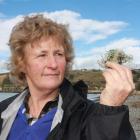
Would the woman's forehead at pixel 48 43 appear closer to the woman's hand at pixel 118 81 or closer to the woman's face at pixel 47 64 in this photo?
the woman's face at pixel 47 64

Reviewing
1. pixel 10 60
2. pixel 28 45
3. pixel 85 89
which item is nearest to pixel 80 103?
pixel 85 89

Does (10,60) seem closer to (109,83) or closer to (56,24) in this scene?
(56,24)

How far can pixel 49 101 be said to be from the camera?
472cm

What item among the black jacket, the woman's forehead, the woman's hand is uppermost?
the woman's forehead

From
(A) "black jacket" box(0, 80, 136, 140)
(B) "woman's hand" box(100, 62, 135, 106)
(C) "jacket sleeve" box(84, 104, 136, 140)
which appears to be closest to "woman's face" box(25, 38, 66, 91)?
(A) "black jacket" box(0, 80, 136, 140)

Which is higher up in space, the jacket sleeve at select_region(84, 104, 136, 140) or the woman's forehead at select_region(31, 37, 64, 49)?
the woman's forehead at select_region(31, 37, 64, 49)

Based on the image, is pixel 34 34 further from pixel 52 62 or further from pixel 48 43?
pixel 52 62

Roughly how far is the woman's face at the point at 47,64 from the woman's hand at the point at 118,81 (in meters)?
1.11

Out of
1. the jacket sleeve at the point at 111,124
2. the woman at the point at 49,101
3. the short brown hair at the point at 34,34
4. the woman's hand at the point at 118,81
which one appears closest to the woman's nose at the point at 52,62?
the woman at the point at 49,101

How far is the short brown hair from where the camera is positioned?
4.79 m

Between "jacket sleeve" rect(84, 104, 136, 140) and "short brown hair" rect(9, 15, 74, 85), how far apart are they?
120cm

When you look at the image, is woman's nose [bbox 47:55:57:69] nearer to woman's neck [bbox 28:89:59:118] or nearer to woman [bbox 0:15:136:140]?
woman [bbox 0:15:136:140]

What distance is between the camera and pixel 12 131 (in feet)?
15.0

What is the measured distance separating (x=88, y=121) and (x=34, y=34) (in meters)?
1.21
